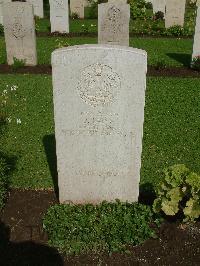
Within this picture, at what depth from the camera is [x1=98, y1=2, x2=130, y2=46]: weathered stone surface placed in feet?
37.7

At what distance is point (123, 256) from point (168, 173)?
3.47ft

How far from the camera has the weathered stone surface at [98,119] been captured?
4156 mm

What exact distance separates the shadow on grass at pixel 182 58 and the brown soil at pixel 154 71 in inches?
22.2

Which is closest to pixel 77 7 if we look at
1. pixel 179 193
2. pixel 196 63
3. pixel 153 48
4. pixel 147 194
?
pixel 153 48

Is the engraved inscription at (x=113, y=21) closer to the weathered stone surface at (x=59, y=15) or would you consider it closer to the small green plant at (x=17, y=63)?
the small green plant at (x=17, y=63)

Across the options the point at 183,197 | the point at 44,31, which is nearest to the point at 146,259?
the point at 183,197

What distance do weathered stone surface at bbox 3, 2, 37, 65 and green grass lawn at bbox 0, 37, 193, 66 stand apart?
1.65ft

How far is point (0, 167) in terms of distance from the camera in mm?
4953

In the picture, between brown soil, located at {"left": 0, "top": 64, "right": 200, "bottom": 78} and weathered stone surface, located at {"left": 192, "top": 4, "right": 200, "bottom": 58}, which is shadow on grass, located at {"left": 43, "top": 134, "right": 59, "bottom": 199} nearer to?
brown soil, located at {"left": 0, "top": 64, "right": 200, "bottom": 78}

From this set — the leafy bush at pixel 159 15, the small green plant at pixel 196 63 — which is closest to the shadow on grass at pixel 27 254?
the small green plant at pixel 196 63

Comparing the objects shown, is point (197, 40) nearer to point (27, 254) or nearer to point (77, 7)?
point (27, 254)

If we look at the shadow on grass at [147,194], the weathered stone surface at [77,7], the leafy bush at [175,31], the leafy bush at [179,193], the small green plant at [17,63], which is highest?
the weathered stone surface at [77,7]

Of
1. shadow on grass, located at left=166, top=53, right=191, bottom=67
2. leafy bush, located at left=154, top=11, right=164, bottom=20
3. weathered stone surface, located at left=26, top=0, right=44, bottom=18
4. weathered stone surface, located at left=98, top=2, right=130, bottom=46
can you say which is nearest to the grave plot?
weathered stone surface, located at left=98, top=2, right=130, bottom=46

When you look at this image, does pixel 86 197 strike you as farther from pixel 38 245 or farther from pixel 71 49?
pixel 71 49
